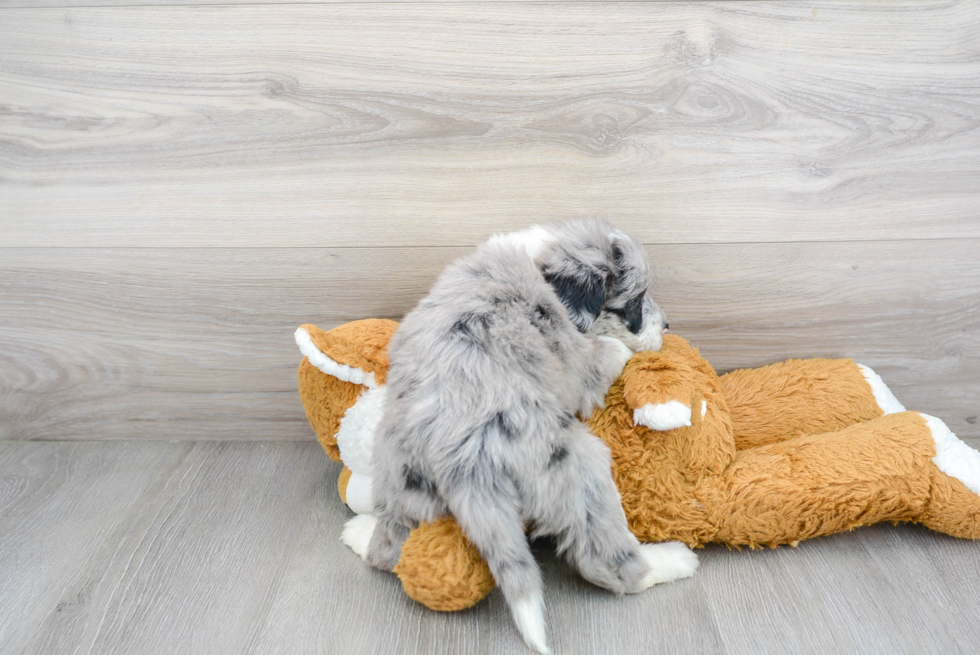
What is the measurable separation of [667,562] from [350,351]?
2.34 ft

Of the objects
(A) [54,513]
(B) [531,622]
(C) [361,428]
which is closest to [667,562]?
(B) [531,622]

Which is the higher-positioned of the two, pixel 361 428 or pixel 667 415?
pixel 667 415

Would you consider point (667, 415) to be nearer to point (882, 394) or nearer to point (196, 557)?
point (882, 394)

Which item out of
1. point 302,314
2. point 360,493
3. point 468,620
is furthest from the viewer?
point 302,314

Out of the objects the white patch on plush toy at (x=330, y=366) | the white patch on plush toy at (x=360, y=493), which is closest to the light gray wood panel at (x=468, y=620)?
the white patch on plush toy at (x=360, y=493)

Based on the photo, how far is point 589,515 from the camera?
114 cm

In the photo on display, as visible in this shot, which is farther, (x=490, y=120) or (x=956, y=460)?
(x=490, y=120)

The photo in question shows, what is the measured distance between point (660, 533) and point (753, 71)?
37.6 inches

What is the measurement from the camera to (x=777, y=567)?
50.3 inches

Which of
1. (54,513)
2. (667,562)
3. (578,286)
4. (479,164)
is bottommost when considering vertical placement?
(54,513)

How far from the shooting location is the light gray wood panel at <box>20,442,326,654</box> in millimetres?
1186

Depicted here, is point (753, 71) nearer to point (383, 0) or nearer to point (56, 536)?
point (383, 0)

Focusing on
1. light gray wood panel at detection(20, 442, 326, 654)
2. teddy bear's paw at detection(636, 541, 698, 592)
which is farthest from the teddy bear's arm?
light gray wood panel at detection(20, 442, 326, 654)

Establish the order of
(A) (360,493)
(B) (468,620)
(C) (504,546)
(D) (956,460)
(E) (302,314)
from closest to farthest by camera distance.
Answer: (C) (504,546)
(B) (468,620)
(D) (956,460)
(A) (360,493)
(E) (302,314)
